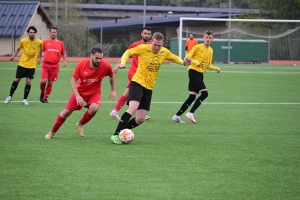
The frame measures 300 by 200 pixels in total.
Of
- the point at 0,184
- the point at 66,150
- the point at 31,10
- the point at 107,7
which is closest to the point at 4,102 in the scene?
the point at 66,150

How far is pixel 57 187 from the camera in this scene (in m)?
6.54

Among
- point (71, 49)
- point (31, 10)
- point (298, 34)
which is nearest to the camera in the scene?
point (298, 34)

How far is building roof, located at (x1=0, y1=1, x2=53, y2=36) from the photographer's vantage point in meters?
49.8

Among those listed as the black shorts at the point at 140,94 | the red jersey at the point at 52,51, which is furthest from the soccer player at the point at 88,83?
the red jersey at the point at 52,51

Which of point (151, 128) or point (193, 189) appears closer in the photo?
point (193, 189)

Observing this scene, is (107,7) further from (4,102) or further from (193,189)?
(193,189)

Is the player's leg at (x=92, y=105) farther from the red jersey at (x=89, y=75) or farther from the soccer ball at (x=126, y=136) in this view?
the soccer ball at (x=126, y=136)

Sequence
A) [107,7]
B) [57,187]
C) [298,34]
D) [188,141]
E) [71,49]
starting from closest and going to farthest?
[57,187] → [188,141] → [298,34] → [71,49] → [107,7]

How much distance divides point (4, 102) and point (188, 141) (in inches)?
306

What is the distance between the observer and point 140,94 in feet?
32.6

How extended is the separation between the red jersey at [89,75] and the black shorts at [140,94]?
18.2 inches

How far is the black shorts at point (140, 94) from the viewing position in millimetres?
9922

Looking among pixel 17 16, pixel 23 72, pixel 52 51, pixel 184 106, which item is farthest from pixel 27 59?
pixel 17 16

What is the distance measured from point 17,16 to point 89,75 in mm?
Result: 44094
